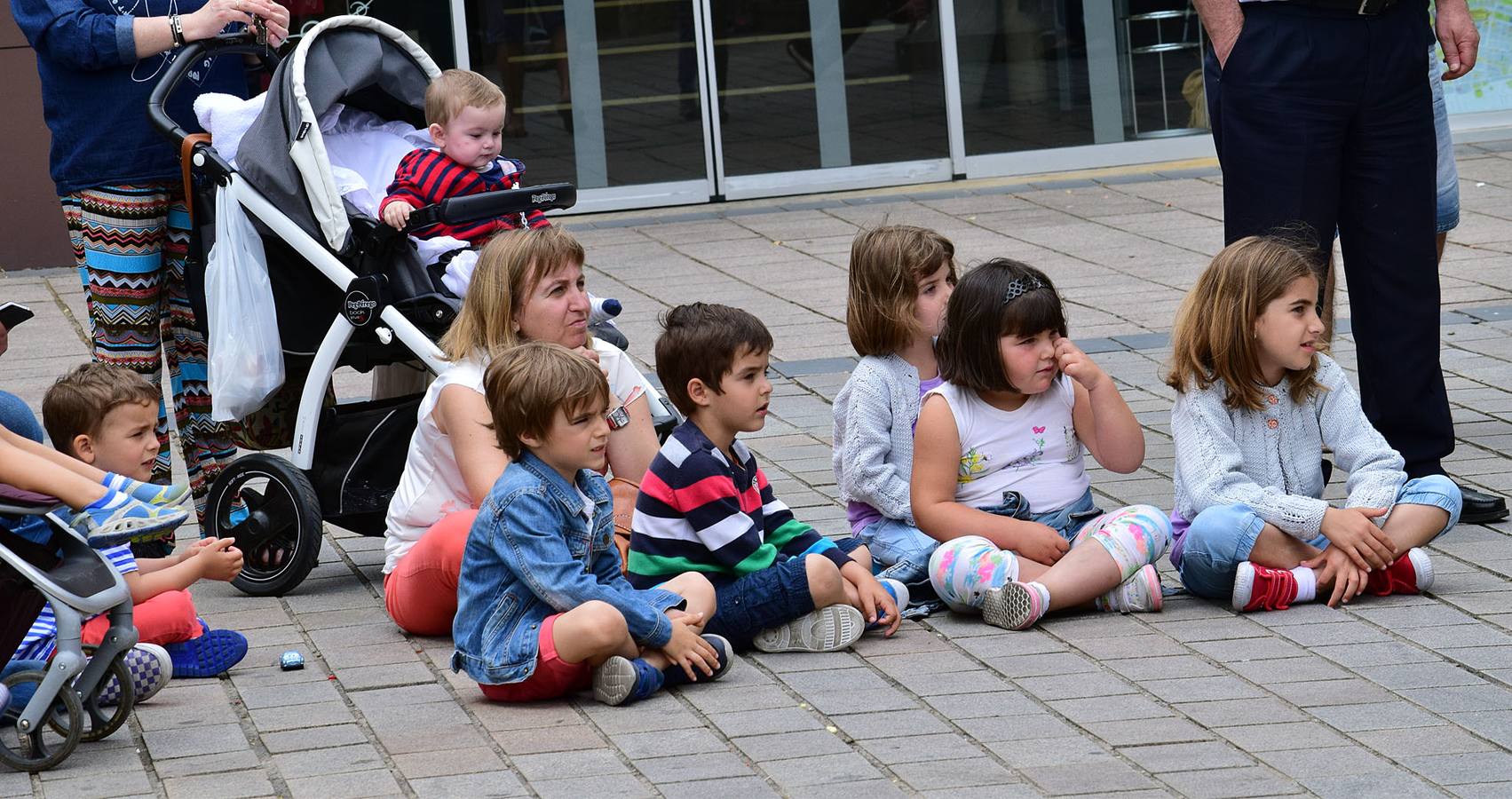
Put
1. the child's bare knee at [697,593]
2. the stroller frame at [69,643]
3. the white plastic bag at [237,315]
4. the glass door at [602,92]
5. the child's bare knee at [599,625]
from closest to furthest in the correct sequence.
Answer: the stroller frame at [69,643]
the child's bare knee at [599,625]
the child's bare knee at [697,593]
the white plastic bag at [237,315]
the glass door at [602,92]

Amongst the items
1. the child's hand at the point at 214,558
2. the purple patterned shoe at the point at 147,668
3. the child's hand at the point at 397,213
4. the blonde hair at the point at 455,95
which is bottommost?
the purple patterned shoe at the point at 147,668

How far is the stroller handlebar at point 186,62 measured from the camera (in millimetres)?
5242

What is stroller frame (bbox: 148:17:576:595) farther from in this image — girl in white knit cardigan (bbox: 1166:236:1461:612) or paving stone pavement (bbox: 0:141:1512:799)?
girl in white knit cardigan (bbox: 1166:236:1461:612)

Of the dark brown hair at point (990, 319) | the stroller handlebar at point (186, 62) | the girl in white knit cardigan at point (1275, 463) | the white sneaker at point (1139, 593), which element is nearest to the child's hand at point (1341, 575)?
the girl in white knit cardigan at point (1275, 463)

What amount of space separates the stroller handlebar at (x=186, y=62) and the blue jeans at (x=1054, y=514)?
2366 millimetres

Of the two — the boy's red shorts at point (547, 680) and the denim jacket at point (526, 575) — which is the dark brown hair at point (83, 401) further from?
the boy's red shorts at point (547, 680)

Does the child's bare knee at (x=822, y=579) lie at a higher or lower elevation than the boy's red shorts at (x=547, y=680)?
higher

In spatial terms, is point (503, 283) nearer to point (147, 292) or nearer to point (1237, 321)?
point (147, 292)

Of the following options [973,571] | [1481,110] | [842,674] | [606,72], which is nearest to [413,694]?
[842,674]

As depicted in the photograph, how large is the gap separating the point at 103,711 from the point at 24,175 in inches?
290

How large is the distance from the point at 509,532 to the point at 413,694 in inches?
18.8

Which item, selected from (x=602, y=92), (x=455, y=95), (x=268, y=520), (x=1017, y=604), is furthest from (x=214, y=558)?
(x=602, y=92)

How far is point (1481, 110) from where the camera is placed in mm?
12648

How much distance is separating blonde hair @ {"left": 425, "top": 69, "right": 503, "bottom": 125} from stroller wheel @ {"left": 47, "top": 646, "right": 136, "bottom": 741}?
1857mm
